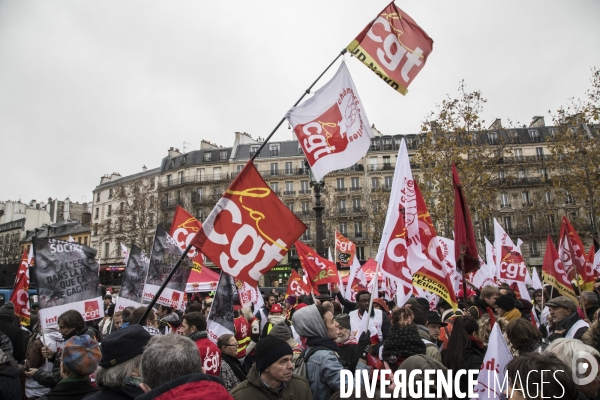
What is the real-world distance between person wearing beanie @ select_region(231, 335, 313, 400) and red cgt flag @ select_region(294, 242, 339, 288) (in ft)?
24.7

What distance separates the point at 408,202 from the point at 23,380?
456 cm

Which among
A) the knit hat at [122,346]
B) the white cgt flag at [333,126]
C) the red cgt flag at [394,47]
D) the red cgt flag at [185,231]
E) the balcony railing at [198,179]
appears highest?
the balcony railing at [198,179]

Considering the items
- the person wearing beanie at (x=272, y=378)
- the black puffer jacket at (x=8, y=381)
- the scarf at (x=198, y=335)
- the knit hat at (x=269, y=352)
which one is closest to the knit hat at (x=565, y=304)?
the person wearing beanie at (x=272, y=378)

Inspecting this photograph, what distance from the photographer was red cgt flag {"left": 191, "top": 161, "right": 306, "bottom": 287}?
13.3ft

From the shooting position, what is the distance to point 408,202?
5449mm

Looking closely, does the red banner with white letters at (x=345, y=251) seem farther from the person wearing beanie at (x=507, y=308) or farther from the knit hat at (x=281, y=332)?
the knit hat at (x=281, y=332)

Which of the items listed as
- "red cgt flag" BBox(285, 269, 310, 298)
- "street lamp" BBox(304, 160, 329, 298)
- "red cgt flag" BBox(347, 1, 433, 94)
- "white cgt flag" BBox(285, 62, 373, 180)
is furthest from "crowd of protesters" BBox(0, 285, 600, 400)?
"red cgt flag" BBox(285, 269, 310, 298)

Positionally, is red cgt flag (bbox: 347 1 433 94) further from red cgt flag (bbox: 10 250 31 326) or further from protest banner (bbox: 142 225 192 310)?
red cgt flag (bbox: 10 250 31 326)

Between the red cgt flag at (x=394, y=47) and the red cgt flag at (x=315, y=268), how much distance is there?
5.35 metres

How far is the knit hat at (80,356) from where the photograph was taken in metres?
2.95

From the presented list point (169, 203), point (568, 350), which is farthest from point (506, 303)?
point (169, 203)

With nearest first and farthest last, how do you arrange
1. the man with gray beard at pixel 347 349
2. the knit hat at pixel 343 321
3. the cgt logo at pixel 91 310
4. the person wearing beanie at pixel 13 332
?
the man with gray beard at pixel 347 349
the cgt logo at pixel 91 310
the knit hat at pixel 343 321
the person wearing beanie at pixel 13 332

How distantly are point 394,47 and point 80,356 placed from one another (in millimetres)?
5565

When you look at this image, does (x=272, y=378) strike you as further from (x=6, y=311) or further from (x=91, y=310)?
(x=6, y=311)
